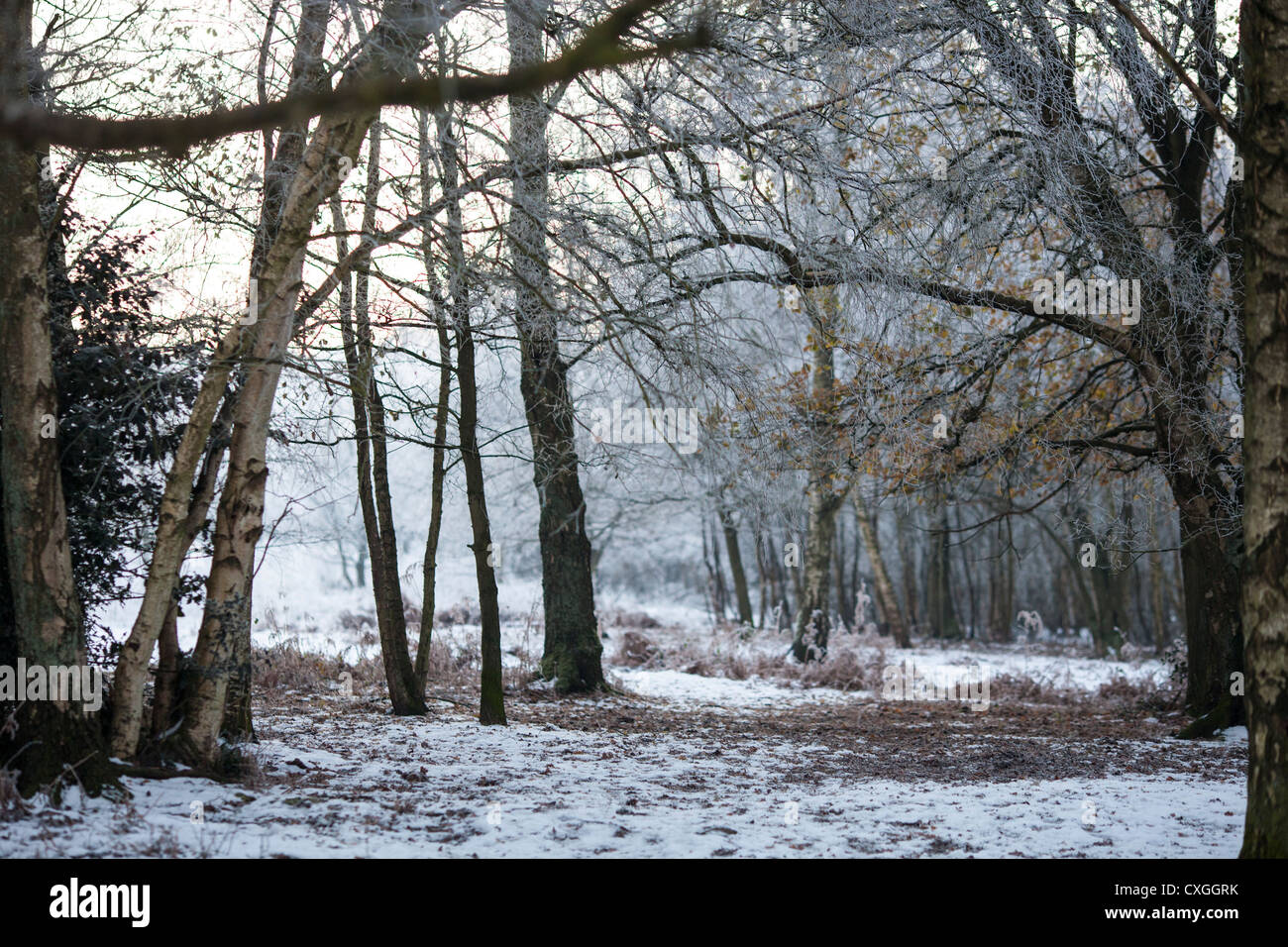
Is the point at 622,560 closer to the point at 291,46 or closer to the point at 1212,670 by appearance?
the point at 1212,670

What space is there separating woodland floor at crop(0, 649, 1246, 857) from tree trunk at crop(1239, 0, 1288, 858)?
96cm

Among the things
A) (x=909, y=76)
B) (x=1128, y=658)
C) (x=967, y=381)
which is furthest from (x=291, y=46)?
(x=1128, y=658)

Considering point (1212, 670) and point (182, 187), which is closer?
point (182, 187)

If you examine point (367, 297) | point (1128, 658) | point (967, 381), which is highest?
point (367, 297)

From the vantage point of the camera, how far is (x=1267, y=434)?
4.06 metres

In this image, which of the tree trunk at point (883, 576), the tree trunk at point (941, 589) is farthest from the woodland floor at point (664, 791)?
the tree trunk at point (941, 589)

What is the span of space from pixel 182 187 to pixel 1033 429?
8.00 m

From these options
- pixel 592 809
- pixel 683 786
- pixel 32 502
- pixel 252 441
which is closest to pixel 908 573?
pixel 683 786

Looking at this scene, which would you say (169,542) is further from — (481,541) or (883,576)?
(883,576)

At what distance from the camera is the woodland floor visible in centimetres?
482

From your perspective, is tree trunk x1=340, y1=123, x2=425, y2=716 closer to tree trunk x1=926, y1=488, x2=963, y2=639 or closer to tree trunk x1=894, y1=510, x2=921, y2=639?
Answer: tree trunk x1=926, y1=488, x2=963, y2=639

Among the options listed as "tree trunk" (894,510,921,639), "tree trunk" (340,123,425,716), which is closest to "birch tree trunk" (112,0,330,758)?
"tree trunk" (340,123,425,716)

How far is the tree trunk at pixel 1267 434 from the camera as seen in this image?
4000 mm
